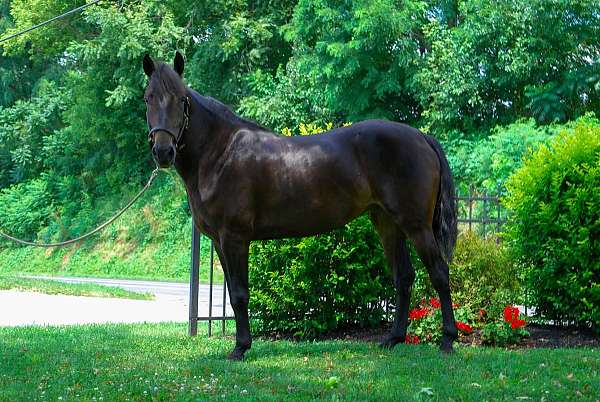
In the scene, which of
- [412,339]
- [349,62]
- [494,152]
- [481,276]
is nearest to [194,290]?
[412,339]

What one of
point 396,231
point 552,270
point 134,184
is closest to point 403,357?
point 396,231

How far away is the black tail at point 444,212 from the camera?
7.16 meters

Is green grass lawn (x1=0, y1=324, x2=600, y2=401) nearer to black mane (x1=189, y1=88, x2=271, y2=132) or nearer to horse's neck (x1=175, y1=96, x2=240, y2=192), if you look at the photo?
horse's neck (x1=175, y1=96, x2=240, y2=192)

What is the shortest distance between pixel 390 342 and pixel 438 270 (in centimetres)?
100

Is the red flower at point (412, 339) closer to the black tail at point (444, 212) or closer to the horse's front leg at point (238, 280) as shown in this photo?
the black tail at point (444, 212)

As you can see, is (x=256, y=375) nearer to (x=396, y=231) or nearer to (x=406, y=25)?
(x=396, y=231)

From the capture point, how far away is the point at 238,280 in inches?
270

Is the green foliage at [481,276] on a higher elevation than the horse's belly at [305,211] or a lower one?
lower

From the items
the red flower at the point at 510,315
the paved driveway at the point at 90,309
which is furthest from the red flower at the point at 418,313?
the paved driveway at the point at 90,309

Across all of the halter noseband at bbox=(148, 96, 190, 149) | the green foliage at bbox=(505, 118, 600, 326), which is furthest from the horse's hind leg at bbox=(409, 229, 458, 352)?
the halter noseband at bbox=(148, 96, 190, 149)

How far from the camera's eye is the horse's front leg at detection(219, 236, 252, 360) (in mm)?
6805

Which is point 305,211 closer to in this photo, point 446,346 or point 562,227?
point 446,346

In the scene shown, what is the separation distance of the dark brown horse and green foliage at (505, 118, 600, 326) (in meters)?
1.52

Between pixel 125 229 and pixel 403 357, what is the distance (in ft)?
77.4
